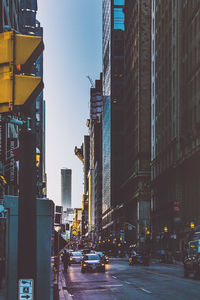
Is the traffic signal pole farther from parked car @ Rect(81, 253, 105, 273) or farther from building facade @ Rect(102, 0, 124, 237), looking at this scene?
building facade @ Rect(102, 0, 124, 237)

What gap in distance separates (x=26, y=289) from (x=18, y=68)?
7.42ft

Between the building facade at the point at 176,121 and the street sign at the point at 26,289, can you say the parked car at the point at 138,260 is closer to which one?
the building facade at the point at 176,121

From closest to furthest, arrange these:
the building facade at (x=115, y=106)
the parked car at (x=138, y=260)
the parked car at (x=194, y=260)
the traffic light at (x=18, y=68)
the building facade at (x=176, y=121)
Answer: the traffic light at (x=18, y=68) → the parked car at (x=194, y=260) → the parked car at (x=138, y=260) → the building facade at (x=176, y=121) → the building facade at (x=115, y=106)

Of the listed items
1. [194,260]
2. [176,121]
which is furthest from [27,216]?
[176,121]

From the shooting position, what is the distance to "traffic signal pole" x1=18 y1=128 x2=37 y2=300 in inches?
225

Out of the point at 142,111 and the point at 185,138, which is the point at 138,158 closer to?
the point at 142,111

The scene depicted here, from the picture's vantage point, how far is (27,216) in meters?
5.91

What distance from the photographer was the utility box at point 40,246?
10.9 meters

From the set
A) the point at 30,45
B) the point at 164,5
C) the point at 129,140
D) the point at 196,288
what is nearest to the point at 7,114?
the point at 30,45

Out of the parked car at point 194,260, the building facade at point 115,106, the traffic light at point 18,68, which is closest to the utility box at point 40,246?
the traffic light at point 18,68

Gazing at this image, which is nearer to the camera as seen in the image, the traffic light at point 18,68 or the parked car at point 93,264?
the traffic light at point 18,68

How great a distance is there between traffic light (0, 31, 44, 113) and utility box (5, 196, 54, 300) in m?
5.73

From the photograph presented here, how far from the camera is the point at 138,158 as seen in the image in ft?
441

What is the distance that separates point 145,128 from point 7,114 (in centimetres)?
12896
